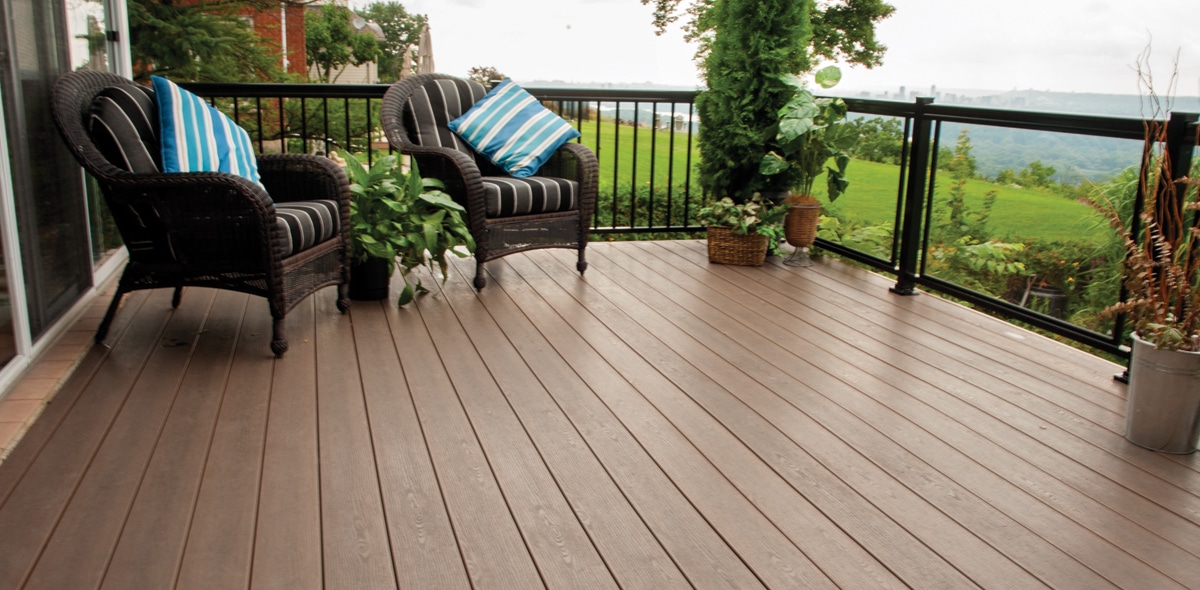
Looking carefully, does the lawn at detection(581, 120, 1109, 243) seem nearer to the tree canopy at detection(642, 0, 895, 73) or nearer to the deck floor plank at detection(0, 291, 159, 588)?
the deck floor plank at detection(0, 291, 159, 588)

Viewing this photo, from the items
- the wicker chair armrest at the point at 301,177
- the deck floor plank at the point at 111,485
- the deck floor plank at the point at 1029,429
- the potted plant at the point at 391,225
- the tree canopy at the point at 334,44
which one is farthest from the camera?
the tree canopy at the point at 334,44

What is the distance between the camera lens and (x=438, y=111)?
14.5 feet

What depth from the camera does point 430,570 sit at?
1.69 meters

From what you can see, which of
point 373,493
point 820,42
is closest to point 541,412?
point 373,493

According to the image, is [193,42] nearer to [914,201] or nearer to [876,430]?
[914,201]

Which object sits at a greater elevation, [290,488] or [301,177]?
[301,177]

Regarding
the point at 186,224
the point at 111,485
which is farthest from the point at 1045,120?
the point at 111,485

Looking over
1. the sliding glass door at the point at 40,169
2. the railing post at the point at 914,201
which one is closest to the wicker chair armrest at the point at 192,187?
the sliding glass door at the point at 40,169

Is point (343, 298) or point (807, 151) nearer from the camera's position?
point (343, 298)

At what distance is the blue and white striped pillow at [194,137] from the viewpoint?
313 centimetres

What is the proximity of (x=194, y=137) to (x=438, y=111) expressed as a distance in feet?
4.66

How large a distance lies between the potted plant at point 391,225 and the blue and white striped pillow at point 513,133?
2.02 ft

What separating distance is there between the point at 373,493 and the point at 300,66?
51.9 ft

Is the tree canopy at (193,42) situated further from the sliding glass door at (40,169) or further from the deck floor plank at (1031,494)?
the deck floor plank at (1031,494)
